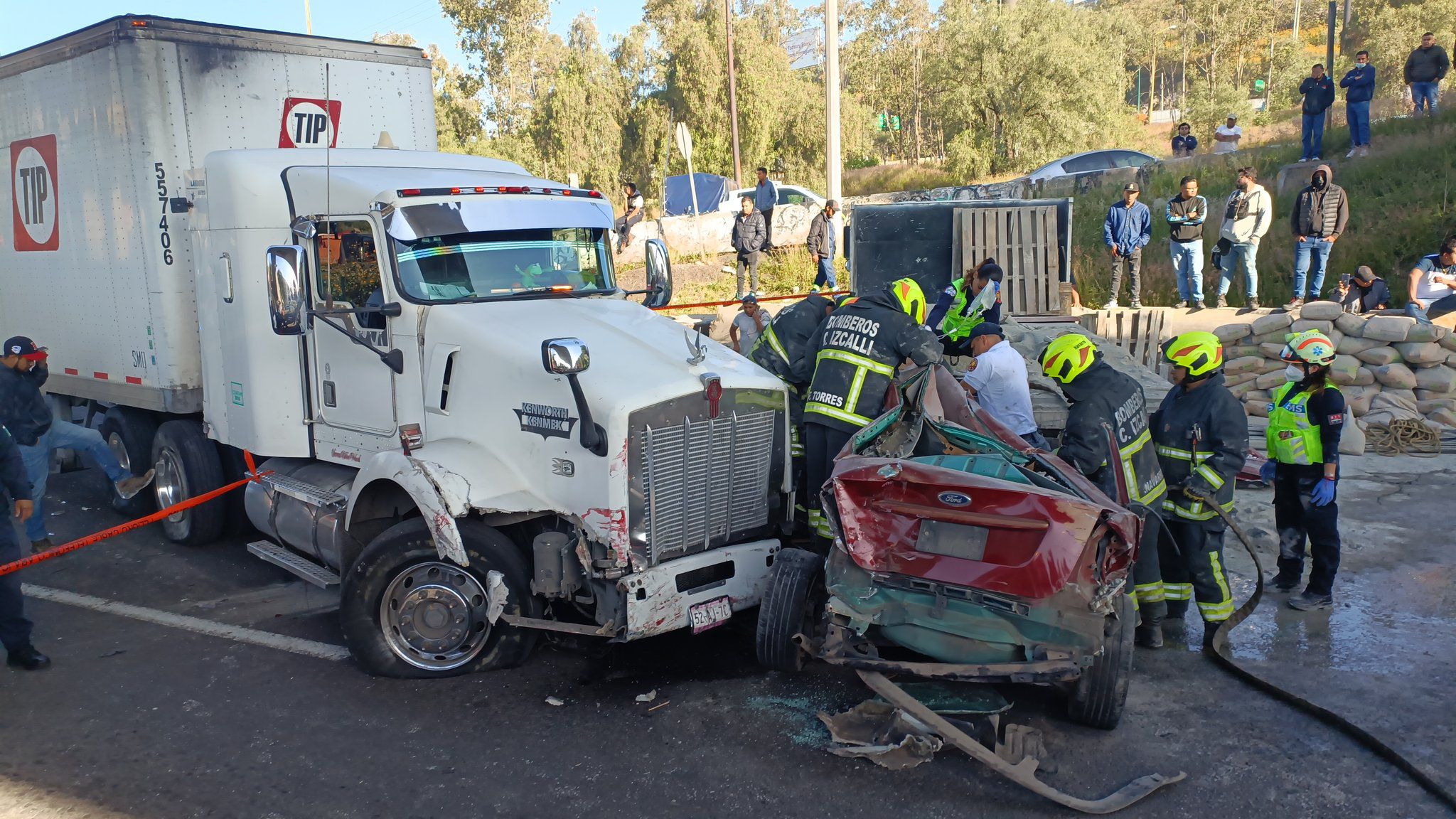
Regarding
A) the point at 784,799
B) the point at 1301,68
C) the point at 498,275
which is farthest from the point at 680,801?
the point at 1301,68

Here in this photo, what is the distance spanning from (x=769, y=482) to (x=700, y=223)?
1805cm

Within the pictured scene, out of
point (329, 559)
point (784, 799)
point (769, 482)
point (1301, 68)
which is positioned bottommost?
point (784, 799)

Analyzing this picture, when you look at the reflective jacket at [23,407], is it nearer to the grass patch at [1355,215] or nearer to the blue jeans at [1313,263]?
the blue jeans at [1313,263]

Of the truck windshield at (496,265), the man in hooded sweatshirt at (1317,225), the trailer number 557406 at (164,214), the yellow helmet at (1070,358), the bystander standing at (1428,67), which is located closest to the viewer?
the yellow helmet at (1070,358)

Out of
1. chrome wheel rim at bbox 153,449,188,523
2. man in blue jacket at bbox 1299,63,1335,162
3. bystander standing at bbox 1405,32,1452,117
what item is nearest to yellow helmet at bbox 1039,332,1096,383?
chrome wheel rim at bbox 153,449,188,523

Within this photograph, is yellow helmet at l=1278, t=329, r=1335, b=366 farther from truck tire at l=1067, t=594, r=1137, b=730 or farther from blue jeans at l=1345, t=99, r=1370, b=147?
blue jeans at l=1345, t=99, r=1370, b=147

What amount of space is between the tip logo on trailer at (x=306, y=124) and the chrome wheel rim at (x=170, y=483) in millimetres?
2623

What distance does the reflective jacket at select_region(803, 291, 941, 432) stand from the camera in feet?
19.8

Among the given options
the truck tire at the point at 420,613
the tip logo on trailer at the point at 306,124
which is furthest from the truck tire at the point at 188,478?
the truck tire at the point at 420,613

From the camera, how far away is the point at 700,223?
23281 mm

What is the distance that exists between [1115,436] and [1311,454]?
1708mm

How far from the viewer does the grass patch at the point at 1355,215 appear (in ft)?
46.1

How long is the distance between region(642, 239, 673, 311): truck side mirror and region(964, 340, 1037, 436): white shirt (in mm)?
2093

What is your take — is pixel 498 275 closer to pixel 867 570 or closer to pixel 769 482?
pixel 769 482
